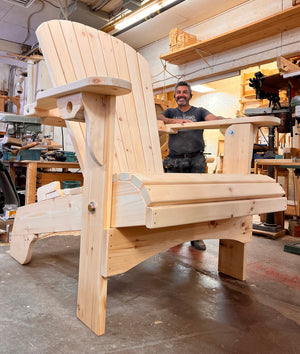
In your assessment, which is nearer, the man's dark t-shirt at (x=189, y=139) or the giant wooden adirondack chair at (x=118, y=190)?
the giant wooden adirondack chair at (x=118, y=190)

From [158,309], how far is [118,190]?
59 cm

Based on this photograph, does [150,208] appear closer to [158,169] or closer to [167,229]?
[167,229]

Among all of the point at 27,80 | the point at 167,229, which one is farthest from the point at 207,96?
the point at 167,229

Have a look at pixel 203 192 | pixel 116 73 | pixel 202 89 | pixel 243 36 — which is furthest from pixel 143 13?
pixel 203 192

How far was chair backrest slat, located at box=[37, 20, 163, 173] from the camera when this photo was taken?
1442 mm

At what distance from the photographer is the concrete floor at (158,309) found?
99cm

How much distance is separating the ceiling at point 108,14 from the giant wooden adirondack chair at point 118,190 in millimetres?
3064

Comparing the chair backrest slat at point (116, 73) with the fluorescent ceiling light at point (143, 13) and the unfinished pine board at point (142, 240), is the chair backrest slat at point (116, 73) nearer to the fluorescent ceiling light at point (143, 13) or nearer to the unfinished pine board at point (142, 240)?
the unfinished pine board at point (142, 240)

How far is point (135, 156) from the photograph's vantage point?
1639 millimetres

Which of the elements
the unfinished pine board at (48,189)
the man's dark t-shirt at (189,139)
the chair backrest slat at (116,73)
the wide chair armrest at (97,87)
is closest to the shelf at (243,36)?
the man's dark t-shirt at (189,139)

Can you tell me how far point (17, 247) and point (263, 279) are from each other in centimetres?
143

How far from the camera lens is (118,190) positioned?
100cm

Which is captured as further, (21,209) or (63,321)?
(21,209)

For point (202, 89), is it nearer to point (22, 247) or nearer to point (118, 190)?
point (22, 247)
